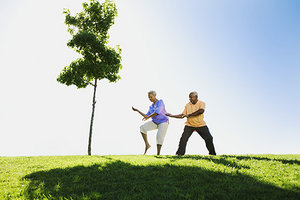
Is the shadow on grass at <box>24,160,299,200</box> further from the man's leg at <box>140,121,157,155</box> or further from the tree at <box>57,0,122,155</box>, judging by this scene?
the tree at <box>57,0,122,155</box>

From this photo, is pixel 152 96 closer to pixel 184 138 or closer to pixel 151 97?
pixel 151 97

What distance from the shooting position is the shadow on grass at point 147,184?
173 inches

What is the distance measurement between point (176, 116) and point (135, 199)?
19.9 ft

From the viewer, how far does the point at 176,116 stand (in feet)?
33.1

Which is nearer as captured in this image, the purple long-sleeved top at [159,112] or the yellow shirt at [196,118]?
the yellow shirt at [196,118]

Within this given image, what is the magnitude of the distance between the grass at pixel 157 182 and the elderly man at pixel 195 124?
112 inches

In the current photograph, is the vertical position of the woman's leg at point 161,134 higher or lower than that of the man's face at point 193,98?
lower

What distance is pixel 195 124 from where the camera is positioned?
9.55 metres

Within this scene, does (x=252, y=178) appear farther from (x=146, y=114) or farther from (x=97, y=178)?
(x=146, y=114)

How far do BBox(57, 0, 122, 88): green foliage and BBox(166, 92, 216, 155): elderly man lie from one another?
794 cm

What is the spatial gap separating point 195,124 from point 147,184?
499 centimetres

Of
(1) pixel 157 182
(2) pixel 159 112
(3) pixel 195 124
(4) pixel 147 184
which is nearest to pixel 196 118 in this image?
(3) pixel 195 124

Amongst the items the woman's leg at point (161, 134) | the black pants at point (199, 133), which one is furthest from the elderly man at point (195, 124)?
the woman's leg at point (161, 134)

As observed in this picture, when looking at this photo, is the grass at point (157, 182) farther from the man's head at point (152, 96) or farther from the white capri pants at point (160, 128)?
the man's head at point (152, 96)
